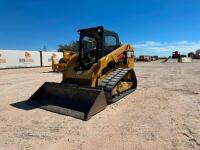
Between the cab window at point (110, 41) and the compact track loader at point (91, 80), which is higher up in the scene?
the cab window at point (110, 41)

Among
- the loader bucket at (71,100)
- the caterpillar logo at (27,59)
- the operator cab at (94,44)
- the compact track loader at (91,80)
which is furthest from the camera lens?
the caterpillar logo at (27,59)

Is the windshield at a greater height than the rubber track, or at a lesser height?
greater

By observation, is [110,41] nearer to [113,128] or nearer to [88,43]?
[88,43]

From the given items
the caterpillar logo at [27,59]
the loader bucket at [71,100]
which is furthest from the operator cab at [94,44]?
the caterpillar logo at [27,59]

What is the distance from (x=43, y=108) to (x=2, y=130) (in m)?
1.70

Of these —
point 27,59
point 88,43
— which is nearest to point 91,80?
point 88,43

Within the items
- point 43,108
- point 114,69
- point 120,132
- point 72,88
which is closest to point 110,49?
point 114,69

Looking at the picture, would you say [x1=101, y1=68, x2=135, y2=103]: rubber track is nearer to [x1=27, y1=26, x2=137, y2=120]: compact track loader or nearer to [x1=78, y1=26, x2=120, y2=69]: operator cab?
[x1=27, y1=26, x2=137, y2=120]: compact track loader

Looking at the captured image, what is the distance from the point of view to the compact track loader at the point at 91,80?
5793 mm

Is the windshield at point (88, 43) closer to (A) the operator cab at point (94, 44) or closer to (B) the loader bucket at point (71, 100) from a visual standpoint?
(A) the operator cab at point (94, 44)

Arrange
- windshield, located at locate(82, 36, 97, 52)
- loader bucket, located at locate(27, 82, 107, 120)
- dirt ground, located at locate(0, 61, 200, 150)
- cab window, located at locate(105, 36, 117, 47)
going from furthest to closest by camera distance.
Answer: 1. windshield, located at locate(82, 36, 97, 52)
2. cab window, located at locate(105, 36, 117, 47)
3. loader bucket, located at locate(27, 82, 107, 120)
4. dirt ground, located at locate(0, 61, 200, 150)

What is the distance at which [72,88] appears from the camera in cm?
627

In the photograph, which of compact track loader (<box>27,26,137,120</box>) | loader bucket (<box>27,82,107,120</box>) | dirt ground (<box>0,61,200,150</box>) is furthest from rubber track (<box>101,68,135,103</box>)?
loader bucket (<box>27,82,107,120</box>)

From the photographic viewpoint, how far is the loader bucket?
5.53 meters
